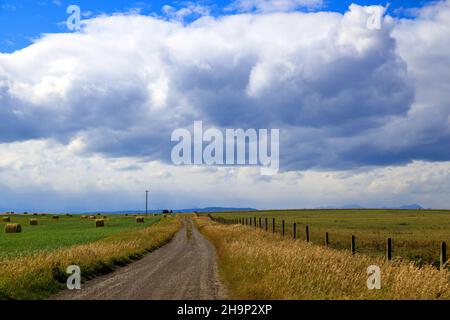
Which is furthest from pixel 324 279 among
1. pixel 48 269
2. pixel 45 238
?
pixel 45 238

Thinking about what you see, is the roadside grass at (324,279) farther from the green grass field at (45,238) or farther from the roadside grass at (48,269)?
the green grass field at (45,238)

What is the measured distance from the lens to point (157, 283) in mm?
16578

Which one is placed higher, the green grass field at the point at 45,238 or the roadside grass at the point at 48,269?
the roadside grass at the point at 48,269

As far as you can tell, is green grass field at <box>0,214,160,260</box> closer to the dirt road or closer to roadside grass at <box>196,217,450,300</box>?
the dirt road

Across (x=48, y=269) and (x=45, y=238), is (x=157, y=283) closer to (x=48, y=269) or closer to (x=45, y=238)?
(x=48, y=269)

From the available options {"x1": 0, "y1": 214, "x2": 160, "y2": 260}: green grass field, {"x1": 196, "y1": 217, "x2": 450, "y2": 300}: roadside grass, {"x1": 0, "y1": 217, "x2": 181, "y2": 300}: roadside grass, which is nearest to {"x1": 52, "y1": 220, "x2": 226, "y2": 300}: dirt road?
{"x1": 0, "y1": 217, "x2": 181, "y2": 300}: roadside grass

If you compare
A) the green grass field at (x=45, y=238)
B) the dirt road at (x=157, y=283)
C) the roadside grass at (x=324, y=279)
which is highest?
the roadside grass at (x=324, y=279)

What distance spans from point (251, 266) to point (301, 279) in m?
3.82

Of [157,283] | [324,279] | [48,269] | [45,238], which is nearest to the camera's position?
[324,279]

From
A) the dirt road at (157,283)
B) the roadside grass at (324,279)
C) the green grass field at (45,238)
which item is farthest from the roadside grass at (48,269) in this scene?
the roadside grass at (324,279)

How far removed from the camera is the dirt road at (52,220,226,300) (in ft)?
46.3

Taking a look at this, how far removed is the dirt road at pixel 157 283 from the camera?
14109 mm
